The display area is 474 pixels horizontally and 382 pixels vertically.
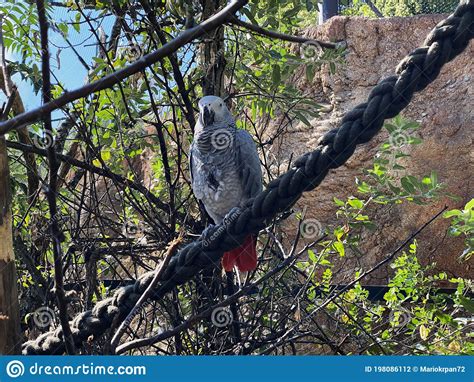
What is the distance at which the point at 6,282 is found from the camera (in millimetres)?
958

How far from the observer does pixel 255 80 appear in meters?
1.66

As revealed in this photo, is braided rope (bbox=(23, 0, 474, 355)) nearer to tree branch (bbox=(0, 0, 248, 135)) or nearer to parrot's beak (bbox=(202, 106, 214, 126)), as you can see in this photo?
tree branch (bbox=(0, 0, 248, 135))

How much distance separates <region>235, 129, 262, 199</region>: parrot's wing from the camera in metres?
1.56

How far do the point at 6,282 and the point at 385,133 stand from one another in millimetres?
2669

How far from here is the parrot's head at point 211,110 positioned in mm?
1463

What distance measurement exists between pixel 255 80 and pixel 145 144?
320mm

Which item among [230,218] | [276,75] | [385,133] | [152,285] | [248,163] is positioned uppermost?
[385,133]

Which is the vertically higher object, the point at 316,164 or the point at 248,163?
the point at 248,163

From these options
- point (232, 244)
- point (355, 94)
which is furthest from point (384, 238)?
point (232, 244)

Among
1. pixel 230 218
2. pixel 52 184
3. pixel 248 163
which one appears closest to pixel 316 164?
pixel 230 218

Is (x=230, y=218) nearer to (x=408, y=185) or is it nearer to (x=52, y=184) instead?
(x=52, y=184)

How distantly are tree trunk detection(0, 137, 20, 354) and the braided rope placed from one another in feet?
0.39

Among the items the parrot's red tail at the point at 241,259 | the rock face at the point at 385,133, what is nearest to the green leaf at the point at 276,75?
the parrot's red tail at the point at 241,259

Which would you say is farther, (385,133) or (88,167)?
(385,133)
